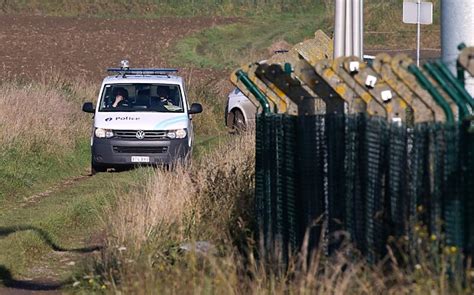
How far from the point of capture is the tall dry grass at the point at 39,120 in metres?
21.2

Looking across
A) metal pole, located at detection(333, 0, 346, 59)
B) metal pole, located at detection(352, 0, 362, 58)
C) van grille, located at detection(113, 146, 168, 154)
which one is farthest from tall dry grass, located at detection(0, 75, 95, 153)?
metal pole, located at detection(352, 0, 362, 58)

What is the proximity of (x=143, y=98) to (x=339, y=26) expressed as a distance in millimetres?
8721

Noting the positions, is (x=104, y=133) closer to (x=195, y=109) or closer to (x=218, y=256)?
(x=195, y=109)

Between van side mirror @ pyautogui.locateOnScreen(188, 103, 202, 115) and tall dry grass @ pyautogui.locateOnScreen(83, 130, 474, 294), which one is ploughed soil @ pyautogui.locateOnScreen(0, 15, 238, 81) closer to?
van side mirror @ pyautogui.locateOnScreen(188, 103, 202, 115)

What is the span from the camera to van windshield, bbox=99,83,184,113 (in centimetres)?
2094

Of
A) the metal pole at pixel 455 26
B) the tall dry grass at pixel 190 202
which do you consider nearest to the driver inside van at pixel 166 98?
the tall dry grass at pixel 190 202

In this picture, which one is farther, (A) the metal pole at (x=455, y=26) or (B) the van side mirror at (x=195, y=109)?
(B) the van side mirror at (x=195, y=109)

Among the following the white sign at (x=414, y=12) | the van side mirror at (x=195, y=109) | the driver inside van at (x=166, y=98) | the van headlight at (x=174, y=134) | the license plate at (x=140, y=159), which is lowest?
the license plate at (x=140, y=159)

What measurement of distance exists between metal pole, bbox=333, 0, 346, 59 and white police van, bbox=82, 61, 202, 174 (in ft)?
24.2

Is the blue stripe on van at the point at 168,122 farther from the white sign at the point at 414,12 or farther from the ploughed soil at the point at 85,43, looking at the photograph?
the ploughed soil at the point at 85,43

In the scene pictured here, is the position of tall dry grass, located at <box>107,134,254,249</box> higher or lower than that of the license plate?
higher

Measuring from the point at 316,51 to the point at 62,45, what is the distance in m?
39.0

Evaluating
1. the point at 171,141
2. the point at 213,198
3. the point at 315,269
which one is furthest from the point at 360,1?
the point at 171,141

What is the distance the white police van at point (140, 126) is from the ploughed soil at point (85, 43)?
55.0ft
